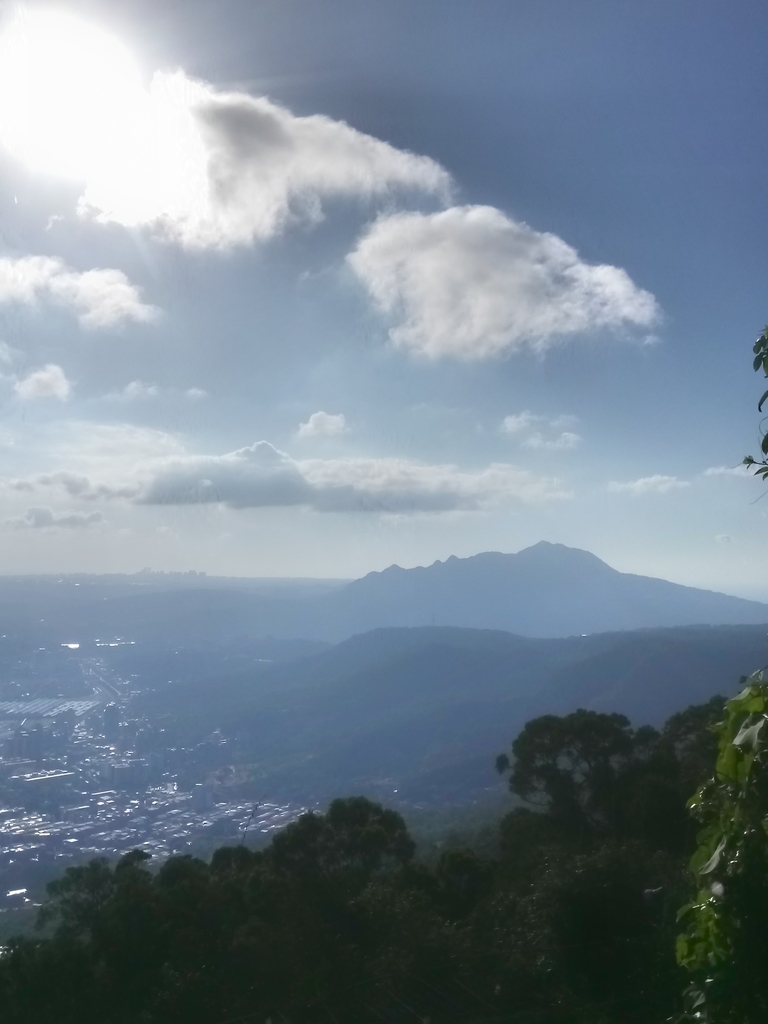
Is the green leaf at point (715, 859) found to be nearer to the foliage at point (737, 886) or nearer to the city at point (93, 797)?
the foliage at point (737, 886)

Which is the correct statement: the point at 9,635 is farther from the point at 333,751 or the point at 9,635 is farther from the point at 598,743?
the point at 598,743

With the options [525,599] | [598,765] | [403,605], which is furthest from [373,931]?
[403,605]

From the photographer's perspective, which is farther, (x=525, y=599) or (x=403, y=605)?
(x=403, y=605)

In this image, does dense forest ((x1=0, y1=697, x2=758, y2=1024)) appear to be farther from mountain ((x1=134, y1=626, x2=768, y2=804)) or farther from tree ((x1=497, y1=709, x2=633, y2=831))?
mountain ((x1=134, y1=626, x2=768, y2=804))

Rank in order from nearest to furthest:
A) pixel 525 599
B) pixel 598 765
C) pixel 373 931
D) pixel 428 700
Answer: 1. pixel 373 931
2. pixel 598 765
3. pixel 428 700
4. pixel 525 599

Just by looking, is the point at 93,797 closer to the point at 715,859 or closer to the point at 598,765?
the point at 598,765

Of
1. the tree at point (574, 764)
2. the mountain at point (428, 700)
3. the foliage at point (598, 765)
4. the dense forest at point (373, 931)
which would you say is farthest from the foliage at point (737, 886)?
the mountain at point (428, 700)

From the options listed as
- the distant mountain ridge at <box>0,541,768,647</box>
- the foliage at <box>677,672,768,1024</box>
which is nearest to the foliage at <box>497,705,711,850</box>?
the foliage at <box>677,672,768,1024</box>
